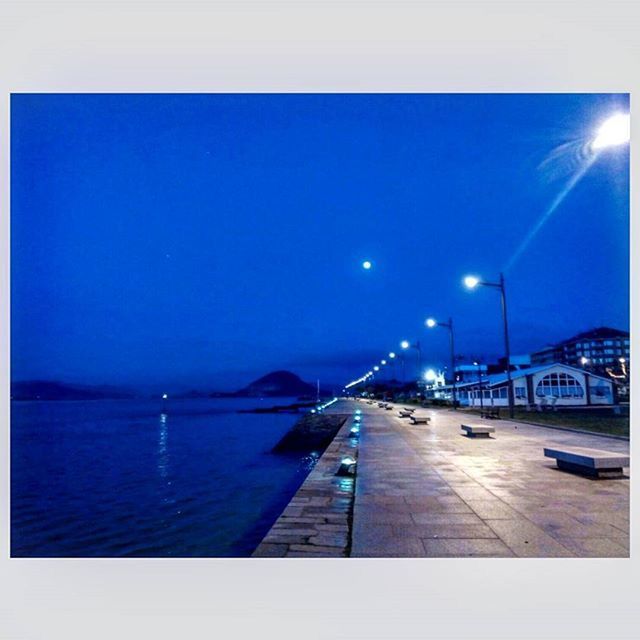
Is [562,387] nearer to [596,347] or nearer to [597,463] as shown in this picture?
[597,463]

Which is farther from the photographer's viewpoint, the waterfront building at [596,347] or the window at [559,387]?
the waterfront building at [596,347]

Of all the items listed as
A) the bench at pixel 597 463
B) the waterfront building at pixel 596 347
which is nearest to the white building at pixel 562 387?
the bench at pixel 597 463

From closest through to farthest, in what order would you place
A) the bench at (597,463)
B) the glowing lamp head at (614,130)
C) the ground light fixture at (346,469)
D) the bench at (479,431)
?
the glowing lamp head at (614,130) → the bench at (597,463) → the ground light fixture at (346,469) → the bench at (479,431)

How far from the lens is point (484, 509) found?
655 centimetres

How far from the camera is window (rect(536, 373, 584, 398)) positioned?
45750 mm

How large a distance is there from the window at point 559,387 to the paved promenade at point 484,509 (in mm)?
37756

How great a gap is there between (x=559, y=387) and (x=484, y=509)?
4405 centimetres

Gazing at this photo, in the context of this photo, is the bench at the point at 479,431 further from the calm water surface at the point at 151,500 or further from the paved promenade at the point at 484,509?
the calm water surface at the point at 151,500

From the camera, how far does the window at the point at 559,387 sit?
150 ft
